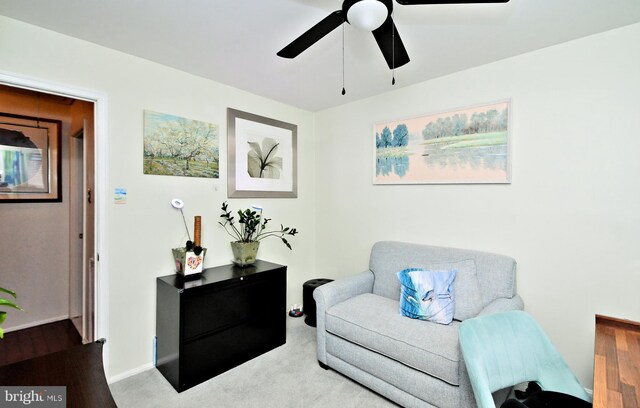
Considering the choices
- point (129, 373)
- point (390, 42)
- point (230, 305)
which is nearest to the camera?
point (390, 42)

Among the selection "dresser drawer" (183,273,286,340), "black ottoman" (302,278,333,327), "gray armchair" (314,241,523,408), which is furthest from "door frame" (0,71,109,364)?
"black ottoman" (302,278,333,327)

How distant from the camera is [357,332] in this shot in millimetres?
2150

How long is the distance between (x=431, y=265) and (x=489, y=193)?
741mm

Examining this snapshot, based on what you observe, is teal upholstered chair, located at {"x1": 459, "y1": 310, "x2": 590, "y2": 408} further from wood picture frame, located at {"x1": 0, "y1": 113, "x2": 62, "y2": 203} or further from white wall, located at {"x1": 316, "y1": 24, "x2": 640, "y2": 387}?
wood picture frame, located at {"x1": 0, "y1": 113, "x2": 62, "y2": 203}

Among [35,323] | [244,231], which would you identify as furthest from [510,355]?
[35,323]

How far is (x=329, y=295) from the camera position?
8.03 feet

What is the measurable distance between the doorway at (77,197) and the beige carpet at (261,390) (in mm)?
886

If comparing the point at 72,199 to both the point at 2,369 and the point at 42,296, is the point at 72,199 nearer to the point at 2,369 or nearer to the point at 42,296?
the point at 42,296

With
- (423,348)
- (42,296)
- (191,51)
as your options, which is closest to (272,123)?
(191,51)

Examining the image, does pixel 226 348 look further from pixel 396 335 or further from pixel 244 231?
pixel 396 335

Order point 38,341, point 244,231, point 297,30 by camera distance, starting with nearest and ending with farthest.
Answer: point 297,30 → point 38,341 → point 244,231

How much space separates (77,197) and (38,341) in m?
1.40

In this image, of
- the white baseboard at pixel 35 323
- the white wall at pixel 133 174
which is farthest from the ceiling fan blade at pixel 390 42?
the white baseboard at pixel 35 323

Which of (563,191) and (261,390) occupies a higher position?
→ (563,191)
